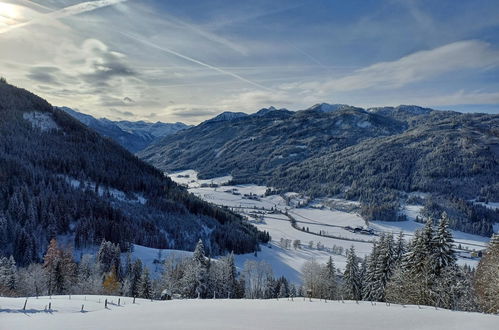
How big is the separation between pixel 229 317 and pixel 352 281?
46089 mm

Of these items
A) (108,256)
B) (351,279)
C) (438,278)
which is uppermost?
(438,278)

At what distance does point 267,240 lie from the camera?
192m

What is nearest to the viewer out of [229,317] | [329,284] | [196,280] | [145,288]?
[229,317]

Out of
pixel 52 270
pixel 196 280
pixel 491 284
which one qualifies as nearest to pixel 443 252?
pixel 491 284

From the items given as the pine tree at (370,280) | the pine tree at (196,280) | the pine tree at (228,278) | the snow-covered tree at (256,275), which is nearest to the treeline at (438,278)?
the pine tree at (370,280)

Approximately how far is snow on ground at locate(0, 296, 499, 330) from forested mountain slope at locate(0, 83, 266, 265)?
95088mm

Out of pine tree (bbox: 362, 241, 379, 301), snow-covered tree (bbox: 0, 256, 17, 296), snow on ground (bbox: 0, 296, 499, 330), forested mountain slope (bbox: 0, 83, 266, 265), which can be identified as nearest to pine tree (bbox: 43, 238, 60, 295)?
snow-covered tree (bbox: 0, 256, 17, 296)

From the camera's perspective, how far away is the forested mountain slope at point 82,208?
124 m

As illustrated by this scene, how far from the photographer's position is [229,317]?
27.6 meters

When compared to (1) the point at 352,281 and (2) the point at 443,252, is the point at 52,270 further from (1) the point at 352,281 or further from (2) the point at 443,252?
(2) the point at 443,252

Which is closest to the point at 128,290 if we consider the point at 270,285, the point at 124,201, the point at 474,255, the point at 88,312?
the point at 270,285

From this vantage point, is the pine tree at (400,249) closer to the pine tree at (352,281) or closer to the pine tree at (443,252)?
the pine tree at (352,281)

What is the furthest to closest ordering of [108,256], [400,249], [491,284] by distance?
[108,256] → [400,249] → [491,284]

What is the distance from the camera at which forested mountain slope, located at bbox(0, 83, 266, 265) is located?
124m
